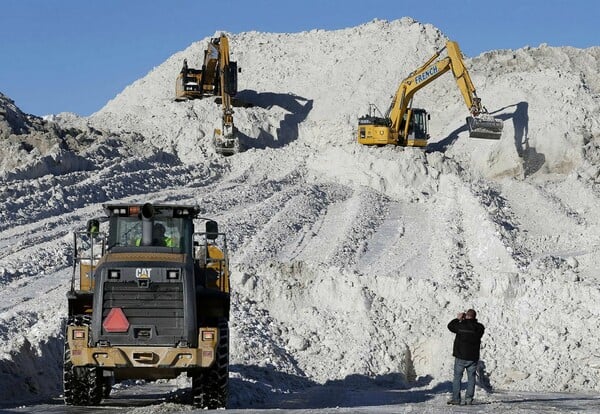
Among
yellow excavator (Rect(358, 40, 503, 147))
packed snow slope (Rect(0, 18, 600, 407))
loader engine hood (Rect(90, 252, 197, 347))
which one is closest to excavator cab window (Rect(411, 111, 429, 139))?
yellow excavator (Rect(358, 40, 503, 147))

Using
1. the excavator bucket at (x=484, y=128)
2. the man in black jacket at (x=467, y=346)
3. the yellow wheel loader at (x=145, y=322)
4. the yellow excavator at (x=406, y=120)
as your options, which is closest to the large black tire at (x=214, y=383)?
the yellow wheel loader at (x=145, y=322)

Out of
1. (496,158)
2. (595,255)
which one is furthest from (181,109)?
(595,255)

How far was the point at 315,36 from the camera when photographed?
5466 centimetres

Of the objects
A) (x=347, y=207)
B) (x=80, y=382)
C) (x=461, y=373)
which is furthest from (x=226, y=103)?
(x=80, y=382)

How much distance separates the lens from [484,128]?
33219mm

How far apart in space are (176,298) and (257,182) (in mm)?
22900

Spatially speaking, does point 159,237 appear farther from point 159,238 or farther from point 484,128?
point 484,128

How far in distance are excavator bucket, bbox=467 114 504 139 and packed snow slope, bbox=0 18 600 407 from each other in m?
1.44

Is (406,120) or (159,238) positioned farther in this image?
(406,120)

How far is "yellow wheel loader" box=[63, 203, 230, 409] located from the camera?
37.1 ft

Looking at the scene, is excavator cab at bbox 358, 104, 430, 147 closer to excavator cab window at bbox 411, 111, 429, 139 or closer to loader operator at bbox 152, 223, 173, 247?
excavator cab window at bbox 411, 111, 429, 139

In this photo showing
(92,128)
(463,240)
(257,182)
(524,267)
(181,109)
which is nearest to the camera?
(524,267)

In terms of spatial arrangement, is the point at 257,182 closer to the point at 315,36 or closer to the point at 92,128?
the point at 92,128

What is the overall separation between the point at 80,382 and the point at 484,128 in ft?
75.5
